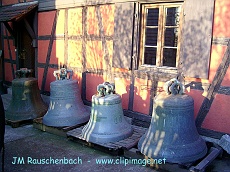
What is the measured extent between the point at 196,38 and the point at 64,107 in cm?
320

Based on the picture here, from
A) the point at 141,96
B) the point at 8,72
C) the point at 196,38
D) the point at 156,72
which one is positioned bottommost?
the point at 141,96

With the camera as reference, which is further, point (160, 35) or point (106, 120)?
point (160, 35)

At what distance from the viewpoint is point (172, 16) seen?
549 cm

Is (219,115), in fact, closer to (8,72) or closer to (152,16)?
(152,16)

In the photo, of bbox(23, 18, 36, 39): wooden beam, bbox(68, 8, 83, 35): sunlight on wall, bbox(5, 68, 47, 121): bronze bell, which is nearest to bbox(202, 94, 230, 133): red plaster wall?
bbox(68, 8, 83, 35): sunlight on wall

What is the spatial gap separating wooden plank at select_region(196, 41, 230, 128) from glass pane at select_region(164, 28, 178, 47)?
3.44 ft

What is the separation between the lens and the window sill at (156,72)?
17.9 feet

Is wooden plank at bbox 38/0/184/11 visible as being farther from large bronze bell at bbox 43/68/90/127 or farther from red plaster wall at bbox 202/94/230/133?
red plaster wall at bbox 202/94/230/133

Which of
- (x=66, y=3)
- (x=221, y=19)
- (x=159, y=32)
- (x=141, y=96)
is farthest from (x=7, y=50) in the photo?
(x=221, y=19)

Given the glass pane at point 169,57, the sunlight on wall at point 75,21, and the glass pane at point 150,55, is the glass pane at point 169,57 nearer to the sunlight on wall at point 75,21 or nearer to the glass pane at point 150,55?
the glass pane at point 150,55

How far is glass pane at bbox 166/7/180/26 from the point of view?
5.42m

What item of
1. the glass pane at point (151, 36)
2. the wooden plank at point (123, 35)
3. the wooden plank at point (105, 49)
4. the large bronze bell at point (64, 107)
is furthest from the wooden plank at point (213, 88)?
the large bronze bell at point (64, 107)

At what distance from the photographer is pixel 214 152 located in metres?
4.70

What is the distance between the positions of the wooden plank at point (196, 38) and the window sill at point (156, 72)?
286mm
